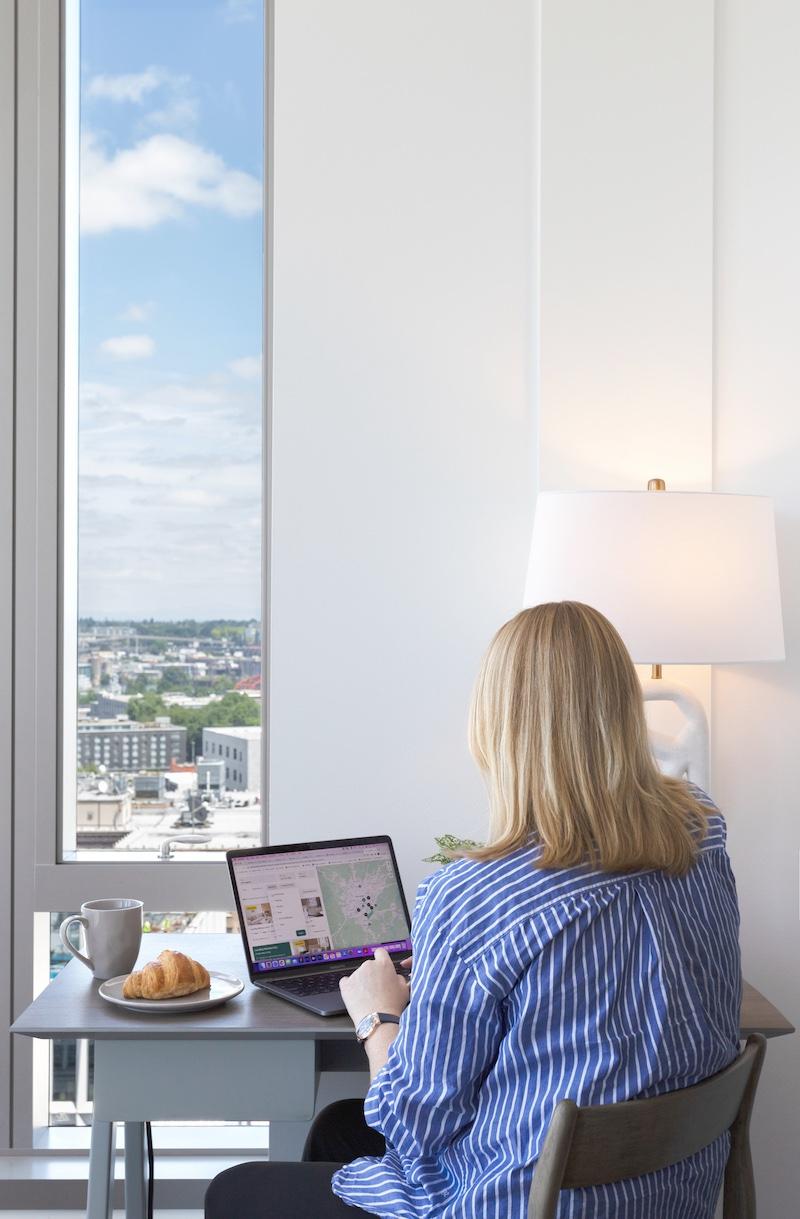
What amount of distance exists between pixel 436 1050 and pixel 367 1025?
287mm

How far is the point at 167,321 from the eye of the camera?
241cm

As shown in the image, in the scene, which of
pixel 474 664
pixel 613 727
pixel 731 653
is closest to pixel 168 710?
pixel 474 664

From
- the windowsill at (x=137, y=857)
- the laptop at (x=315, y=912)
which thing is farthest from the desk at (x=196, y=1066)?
the windowsill at (x=137, y=857)

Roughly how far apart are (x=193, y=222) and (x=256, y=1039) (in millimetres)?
1705

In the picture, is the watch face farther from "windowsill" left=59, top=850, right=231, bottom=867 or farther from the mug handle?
"windowsill" left=59, top=850, right=231, bottom=867

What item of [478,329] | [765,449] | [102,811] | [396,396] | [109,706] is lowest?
[102,811]

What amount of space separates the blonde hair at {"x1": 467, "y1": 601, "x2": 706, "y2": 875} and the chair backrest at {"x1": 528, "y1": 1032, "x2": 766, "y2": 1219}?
0.23 metres

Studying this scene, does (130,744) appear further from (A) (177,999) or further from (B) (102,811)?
(A) (177,999)

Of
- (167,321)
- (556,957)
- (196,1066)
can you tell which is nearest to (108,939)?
(196,1066)

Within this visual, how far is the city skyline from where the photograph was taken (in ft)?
7.81

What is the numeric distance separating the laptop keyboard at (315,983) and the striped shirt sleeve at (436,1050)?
49 cm

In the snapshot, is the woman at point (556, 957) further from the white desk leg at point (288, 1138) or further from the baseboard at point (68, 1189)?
the baseboard at point (68, 1189)

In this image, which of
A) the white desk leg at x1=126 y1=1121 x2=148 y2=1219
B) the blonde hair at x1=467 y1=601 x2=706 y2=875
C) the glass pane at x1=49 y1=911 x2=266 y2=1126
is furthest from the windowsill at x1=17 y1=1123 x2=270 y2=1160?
the blonde hair at x1=467 y1=601 x2=706 y2=875

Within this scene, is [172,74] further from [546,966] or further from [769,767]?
[546,966]
